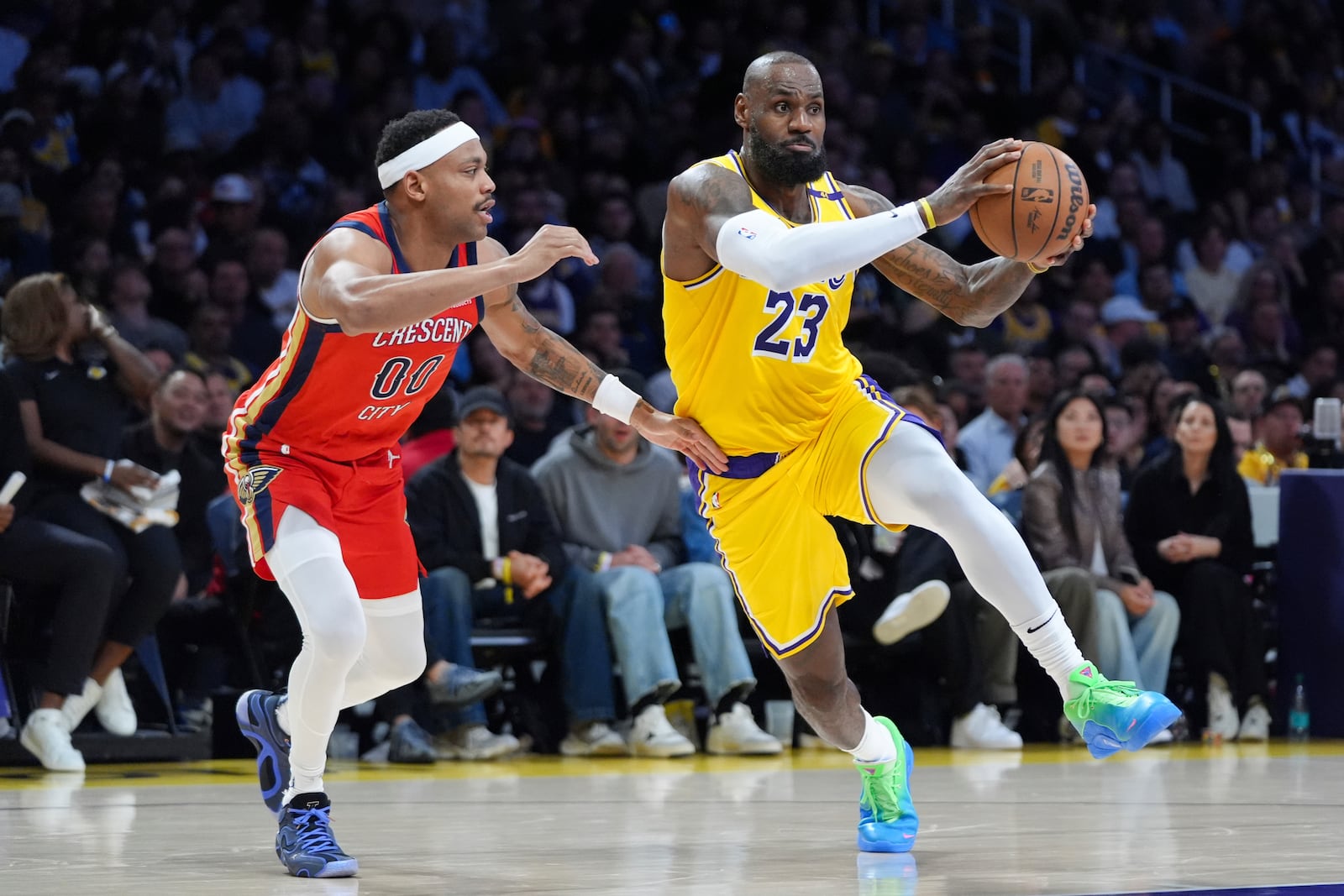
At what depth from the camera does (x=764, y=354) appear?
492 centimetres

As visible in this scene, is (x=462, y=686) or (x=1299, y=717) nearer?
(x=462, y=686)

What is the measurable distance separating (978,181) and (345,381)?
1696 millimetres

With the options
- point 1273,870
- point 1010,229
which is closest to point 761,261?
point 1010,229

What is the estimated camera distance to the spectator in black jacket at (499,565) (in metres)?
7.88

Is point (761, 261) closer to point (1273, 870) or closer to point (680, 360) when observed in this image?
point (680, 360)

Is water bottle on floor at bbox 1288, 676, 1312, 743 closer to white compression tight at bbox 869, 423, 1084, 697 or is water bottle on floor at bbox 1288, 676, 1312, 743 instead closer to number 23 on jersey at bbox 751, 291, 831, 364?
white compression tight at bbox 869, 423, 1084, 697

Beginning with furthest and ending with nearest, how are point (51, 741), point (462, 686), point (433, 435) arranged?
point (433, 435) < point (462, 686) < point (51, 741)

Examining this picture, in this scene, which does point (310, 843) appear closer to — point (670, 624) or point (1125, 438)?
point (670, 624)

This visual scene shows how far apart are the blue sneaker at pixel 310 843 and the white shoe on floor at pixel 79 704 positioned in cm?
297

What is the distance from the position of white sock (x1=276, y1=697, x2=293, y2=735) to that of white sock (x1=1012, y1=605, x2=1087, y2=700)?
1.99m

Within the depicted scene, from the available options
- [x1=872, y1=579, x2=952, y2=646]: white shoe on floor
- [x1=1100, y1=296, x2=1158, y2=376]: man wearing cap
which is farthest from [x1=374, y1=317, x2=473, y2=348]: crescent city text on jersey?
[x1=1100, y1=296, x2=1158, y2=376]: man wearing cap

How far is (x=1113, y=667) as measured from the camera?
28.2 ft

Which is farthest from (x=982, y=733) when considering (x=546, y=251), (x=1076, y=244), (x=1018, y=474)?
(x=546, y=251)

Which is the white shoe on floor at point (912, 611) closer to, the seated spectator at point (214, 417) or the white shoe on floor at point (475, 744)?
the white shoe on floor at point (475, 744)
